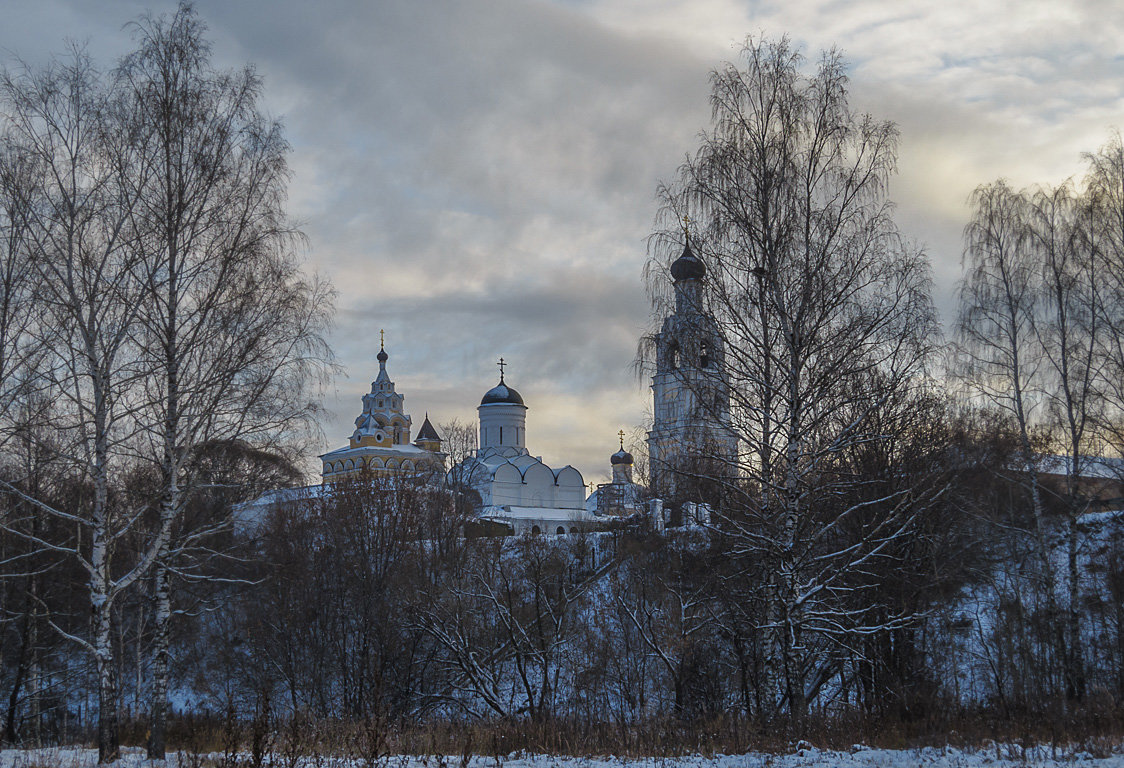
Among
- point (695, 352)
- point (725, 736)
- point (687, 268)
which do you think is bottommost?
point (725, 736)

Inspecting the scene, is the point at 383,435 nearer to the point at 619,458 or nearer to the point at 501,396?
the point at 501,396

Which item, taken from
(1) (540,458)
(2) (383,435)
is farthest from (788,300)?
(2) (383,435)

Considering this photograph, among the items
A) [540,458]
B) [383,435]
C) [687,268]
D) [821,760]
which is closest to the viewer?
[821,760]

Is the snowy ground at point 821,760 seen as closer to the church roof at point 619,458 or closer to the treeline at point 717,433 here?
the treeline at point 717,433

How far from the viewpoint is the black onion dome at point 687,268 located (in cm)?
1153

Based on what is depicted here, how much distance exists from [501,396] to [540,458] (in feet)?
21.2

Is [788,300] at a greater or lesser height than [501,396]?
lesser

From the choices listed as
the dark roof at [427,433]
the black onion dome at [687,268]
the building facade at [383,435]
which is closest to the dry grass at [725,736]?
the black onion dome at [687,268]

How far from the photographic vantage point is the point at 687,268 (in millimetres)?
11602

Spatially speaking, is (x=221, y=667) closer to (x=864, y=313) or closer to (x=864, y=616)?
(x=864, y=616)

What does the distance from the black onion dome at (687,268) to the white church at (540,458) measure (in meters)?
0.01

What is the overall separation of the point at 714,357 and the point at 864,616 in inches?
249

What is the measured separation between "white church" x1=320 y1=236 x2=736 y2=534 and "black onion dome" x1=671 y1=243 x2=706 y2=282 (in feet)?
0.04

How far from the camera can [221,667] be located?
99.9 feet
